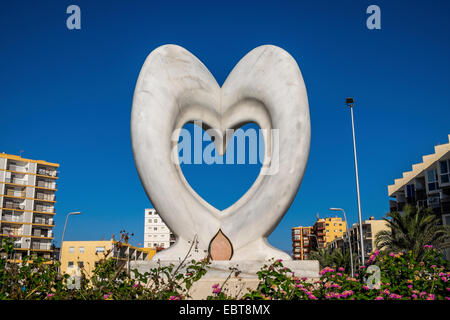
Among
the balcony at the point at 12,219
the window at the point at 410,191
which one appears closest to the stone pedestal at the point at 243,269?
the window at the point at 410,191

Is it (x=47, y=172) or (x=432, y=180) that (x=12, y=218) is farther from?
(x=432, y=180)

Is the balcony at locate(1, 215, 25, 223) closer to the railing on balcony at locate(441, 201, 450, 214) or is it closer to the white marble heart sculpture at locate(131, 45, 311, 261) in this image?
the railing on balcony at locate(441, 201, 450, 214)

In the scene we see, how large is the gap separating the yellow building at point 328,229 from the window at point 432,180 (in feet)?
169

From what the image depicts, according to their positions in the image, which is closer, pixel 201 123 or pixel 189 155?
pixel 189 155

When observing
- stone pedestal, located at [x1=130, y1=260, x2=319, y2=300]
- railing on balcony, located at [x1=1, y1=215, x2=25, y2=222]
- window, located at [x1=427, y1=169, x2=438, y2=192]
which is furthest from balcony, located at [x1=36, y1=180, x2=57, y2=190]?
stone pedestal, located at [x1=130, y1=260, x2=319, y2=300]

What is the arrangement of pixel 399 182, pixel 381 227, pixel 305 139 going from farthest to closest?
1. pixel 381 227
2. pixel 399 182
3. pixel 305 139


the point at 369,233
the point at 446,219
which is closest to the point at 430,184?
the point at 446,219

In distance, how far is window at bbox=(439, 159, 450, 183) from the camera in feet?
120

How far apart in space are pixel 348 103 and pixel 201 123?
1483cm

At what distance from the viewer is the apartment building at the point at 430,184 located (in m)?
36.6

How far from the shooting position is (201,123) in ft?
32.2
